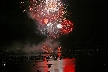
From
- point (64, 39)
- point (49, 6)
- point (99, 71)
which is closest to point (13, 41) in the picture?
point (64, 39)

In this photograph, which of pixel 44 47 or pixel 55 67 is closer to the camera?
pixel 55 67

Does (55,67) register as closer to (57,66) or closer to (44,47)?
(57,66)

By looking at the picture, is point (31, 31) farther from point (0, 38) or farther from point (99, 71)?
point (99, 71)

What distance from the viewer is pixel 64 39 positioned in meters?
199

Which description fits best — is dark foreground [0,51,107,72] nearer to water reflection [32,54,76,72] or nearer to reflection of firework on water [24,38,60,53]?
water reflection [32,54,76,72]

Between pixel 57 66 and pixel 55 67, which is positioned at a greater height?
pixel 57 66

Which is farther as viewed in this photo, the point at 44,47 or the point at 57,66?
→ the point at 44,47

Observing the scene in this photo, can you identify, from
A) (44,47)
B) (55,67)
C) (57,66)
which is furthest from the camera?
(44,47)

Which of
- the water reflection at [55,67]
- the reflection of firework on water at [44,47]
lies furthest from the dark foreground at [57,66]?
the reflection of firework on water at [44,47]

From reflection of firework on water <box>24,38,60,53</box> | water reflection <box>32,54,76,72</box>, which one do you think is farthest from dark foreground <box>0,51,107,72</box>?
reflection of firework on water <box>24,38,60,53</box>

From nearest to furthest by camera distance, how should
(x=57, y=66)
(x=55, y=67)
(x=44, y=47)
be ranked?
(x=55, y=67) → (x=57, y=66) → (x=44, y=47)

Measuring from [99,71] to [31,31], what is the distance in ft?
273

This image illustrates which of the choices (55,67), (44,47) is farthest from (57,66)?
(44,47)

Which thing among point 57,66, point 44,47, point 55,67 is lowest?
point 55,67
